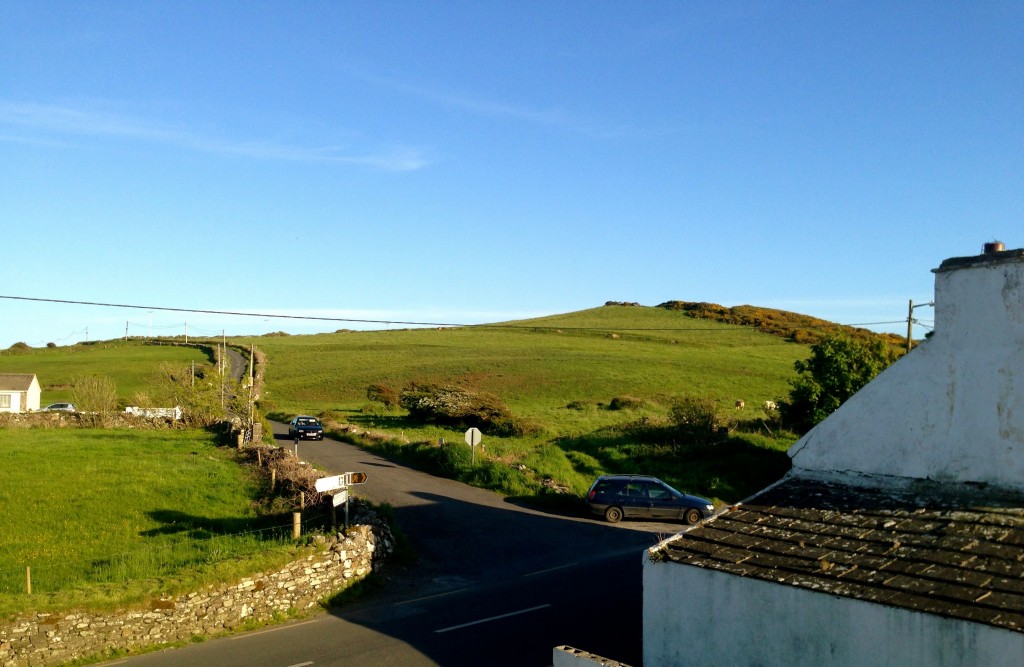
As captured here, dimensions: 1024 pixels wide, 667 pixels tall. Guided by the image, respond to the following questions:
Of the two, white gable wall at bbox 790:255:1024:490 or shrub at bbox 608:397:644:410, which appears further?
shrub at bbox 608:397:644:410

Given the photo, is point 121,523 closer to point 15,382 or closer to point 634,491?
point 634,491

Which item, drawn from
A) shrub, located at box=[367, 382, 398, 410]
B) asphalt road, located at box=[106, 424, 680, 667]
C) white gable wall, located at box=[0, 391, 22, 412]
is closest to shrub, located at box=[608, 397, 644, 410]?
shrub, located at box=[367, 382, 398, 410]

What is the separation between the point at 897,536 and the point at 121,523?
69.7ft

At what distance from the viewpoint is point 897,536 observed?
10305 millimetres

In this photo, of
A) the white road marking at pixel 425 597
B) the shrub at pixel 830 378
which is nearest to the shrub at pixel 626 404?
the shrub at pixel 830 378

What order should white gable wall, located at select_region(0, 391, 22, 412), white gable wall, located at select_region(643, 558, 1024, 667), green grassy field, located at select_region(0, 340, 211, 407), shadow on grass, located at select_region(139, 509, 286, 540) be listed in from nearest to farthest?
white gable wall, located at select_region(643, 558, 1024, 667), shadow on grass, located at select_region(139, 509, 286, 540), white gable wall, located at select_region(0, 391, 22, 412), green grassy field, located at select_region(0, 340, 211, 407)

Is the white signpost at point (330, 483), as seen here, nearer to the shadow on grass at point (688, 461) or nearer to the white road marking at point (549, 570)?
the white road marking at point (549, 570)

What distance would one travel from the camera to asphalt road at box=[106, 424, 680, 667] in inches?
552

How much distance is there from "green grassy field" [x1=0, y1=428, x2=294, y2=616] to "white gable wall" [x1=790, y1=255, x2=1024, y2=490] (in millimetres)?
12177

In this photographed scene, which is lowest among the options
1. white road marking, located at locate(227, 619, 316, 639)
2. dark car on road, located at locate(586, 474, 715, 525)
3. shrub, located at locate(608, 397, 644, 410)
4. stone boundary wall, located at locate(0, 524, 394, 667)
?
white road marking, located at locate(227, 619, 316, 639)

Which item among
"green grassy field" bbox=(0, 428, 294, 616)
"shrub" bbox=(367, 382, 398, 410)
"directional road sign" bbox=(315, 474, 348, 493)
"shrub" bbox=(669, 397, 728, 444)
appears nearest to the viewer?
"green grassy field" bbox=(0, 428, 294, 616)

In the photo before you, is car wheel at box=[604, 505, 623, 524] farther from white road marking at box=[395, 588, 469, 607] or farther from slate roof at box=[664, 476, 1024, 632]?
slate roof at box=[664, 476, 1024, 632]

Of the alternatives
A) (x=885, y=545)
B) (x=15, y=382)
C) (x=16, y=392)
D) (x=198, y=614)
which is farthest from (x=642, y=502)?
(x=15, y=382)

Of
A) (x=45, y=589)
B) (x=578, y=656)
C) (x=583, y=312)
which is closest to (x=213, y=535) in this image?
(x=45, y=589)
